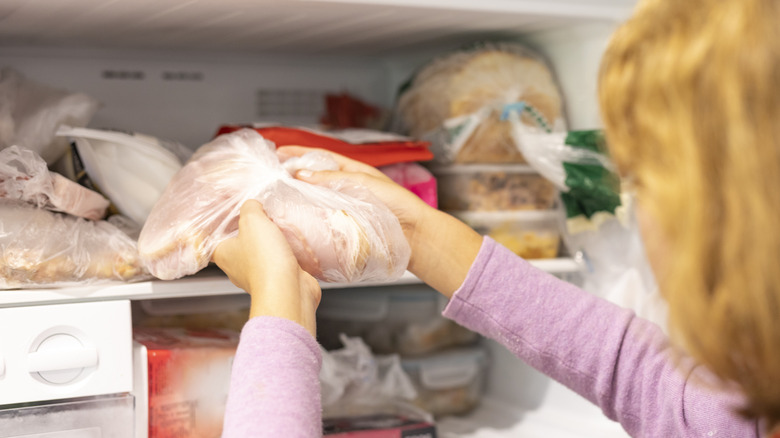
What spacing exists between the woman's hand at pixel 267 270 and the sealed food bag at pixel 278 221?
24 mm

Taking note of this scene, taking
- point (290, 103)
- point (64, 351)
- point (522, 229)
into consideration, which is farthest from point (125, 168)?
point (522, 229)

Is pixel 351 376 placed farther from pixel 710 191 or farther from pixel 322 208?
pixel 710 191

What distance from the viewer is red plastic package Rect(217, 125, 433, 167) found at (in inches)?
37.3

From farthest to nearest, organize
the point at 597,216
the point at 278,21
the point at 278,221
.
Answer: the point at 597,216 < the point at 278,21 < the point at 278,221

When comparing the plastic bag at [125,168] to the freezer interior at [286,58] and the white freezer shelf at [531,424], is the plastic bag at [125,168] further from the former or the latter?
the white freezer shelf at [531,424]

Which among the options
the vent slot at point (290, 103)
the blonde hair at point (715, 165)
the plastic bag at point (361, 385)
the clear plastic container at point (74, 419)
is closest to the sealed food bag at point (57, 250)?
the clear plastic container at point (74, 419)

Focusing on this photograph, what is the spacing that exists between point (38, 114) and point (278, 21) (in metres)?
0.33

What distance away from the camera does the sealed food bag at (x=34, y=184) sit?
2.58 ft

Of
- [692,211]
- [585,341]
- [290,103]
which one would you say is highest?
[692,211]

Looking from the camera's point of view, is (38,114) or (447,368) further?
(447,368)

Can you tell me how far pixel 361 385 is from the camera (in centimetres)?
112

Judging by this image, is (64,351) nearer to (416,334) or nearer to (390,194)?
(390,194)

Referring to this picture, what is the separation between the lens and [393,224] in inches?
29.5

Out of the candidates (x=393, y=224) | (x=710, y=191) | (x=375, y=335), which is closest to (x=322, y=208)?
(x=393, y=224)
